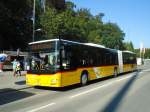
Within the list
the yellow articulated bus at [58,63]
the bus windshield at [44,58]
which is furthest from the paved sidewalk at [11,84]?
the bus windshield at [44,58]

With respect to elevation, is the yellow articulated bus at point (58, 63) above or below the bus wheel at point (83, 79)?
above

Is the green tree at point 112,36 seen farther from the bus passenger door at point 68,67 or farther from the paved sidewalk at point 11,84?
the bus passenger door at point 68,67

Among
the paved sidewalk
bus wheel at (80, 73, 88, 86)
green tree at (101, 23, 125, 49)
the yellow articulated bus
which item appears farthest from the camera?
green tree at (101, 23, 125, 49)

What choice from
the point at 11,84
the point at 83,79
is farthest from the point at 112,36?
the point at 11,84

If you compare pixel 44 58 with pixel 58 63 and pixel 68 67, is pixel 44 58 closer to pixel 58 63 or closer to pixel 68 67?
pixel 58 63

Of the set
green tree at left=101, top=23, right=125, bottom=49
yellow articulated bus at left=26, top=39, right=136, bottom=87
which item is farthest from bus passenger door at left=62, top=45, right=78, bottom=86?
green tree at left=101, top=23, right=125, bottom=49

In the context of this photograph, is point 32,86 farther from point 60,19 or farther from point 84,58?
point 60,19

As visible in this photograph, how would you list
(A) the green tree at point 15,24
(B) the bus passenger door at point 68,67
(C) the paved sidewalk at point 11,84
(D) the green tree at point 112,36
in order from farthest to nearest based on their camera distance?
(D) the green tree at point 112,36 → (A) the green tree at point 15,24 → (C) the paved sidewalk at point 11,84 → (B) the bus passenger door at point 68,67

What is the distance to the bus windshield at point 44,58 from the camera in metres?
15.4

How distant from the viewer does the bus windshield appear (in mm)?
15367

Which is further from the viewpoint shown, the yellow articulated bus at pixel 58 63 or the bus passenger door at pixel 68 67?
the bus passenger door at pixel 68 67

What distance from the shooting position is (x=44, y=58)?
15750 mm

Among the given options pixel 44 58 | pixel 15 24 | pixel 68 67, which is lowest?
pixel 68 67

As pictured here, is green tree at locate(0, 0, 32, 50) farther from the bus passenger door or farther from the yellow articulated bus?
the bus passenger door
